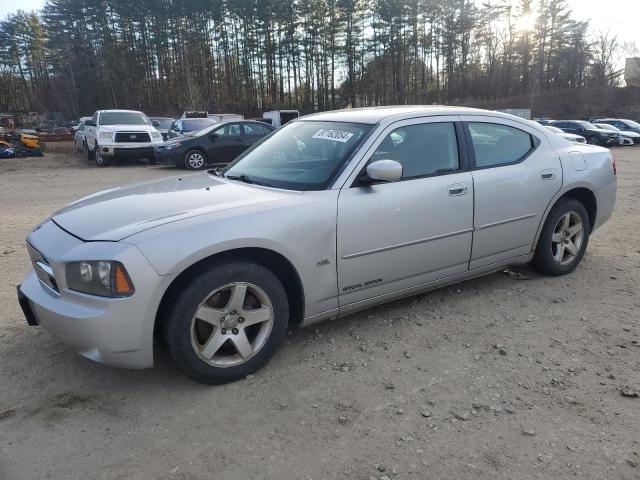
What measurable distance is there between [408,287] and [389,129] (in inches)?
45.2

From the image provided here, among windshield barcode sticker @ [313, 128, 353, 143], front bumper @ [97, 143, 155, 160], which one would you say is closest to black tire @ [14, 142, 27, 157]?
front bumper @ [97, 143, 155, 160]

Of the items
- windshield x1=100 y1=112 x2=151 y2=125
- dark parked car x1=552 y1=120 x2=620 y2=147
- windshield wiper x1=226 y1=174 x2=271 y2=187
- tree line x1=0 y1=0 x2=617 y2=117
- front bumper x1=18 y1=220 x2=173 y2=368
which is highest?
tree line x1=0 y1=0 x2=617 y2=117

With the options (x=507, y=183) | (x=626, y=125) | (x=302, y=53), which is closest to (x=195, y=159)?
(x=507, y=183)

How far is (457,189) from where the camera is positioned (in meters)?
3.70

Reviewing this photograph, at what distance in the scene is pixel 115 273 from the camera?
99.8 inches

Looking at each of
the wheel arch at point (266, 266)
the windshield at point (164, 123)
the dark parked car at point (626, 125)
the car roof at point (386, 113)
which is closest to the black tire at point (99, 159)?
the windshield at point (164, 123)

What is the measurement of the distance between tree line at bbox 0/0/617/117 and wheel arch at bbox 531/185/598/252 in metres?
52.0

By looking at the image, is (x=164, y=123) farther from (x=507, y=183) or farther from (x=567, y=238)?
(x=507, y=183)

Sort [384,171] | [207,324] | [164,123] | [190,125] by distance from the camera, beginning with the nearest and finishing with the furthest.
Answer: [207,324] → [384,171] → [190,125] → [164,123]

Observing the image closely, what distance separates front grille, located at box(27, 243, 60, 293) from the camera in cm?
281

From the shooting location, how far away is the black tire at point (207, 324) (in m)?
2.70

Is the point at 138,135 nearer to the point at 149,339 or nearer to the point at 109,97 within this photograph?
the point at 149,339

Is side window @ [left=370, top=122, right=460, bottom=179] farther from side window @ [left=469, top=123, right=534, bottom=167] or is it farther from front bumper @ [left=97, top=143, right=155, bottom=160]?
front bumper @ [left=97, top=143, right=155, bottom=160]

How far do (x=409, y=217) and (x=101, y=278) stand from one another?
1994mm
